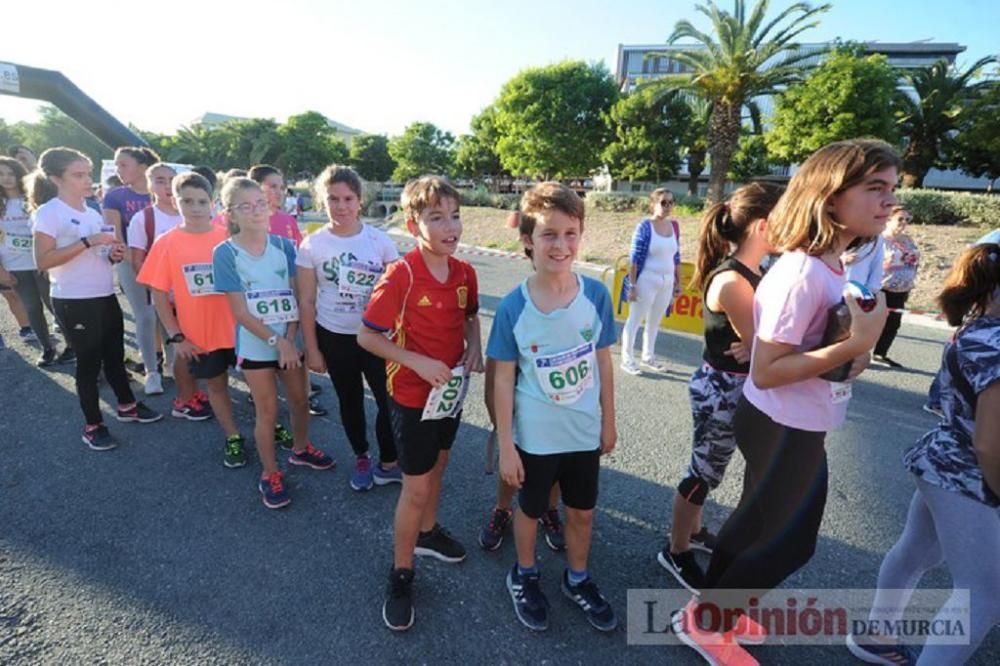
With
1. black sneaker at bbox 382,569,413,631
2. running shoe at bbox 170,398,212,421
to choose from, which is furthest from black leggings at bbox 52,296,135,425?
black sneaker at bbox 382,569,413,631

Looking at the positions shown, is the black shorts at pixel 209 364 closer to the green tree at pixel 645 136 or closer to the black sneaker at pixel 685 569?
the black sneaker at pixel 685 569

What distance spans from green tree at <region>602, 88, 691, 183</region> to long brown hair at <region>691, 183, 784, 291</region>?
31.5m

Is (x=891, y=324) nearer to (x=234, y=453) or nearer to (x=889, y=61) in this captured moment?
(x=234, y=453)

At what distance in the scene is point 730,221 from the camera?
84.7 inches

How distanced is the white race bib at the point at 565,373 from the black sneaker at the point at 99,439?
11.6ft

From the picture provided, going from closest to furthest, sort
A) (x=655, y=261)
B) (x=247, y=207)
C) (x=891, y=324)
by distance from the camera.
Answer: (x=247, y=207) < (x=655, y=261) < (x=891, y=324)

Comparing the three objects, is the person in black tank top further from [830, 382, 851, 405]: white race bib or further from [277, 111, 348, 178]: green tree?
[277, 111, 348, 178]: green tree

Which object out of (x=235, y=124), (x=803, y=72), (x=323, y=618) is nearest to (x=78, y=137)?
(x=235, y=124)

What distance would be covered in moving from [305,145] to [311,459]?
57707 millimetres

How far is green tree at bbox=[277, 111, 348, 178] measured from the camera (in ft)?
173

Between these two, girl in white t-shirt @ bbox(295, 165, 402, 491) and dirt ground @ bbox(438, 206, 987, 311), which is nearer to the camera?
girl in white t-shirt @ bbox(295, 165, 402, 491)

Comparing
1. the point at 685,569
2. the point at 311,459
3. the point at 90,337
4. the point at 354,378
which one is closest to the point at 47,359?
the point at 90,337

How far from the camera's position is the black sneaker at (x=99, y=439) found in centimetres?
358

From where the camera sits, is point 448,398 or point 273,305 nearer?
point 448,398
